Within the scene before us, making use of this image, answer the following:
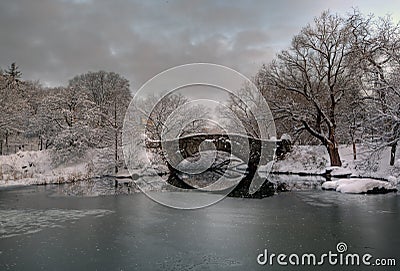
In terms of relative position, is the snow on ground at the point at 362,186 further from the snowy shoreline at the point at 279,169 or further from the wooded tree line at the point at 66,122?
the wooded tree line at the point at 66,122

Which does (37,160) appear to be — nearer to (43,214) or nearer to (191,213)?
(43,214)

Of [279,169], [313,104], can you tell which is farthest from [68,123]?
[313,104]

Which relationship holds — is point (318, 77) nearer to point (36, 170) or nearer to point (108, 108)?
point (108, 108)

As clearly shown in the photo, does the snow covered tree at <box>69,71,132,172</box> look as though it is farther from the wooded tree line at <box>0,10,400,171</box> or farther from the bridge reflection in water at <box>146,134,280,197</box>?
the bridge reflection in water at <box>146,134,280,197</box>

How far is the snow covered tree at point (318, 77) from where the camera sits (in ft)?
64.6

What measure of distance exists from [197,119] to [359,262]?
20.5 m

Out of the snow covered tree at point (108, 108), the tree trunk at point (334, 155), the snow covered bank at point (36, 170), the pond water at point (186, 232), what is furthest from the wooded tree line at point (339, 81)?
the snow covered bank at point (36, 170)

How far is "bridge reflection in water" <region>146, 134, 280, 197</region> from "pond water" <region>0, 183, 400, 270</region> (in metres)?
9.45

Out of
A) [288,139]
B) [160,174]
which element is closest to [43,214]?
[160,174]

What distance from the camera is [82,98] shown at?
2355 centimetres

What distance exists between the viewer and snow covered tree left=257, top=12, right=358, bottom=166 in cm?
1970

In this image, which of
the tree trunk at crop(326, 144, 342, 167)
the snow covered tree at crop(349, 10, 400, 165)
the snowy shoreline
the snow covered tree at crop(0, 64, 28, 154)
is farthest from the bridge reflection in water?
the snow covered tree at crop(0, 64, 28, 154)

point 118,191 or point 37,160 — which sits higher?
point 37,160

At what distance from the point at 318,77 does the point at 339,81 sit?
4.01 ft
